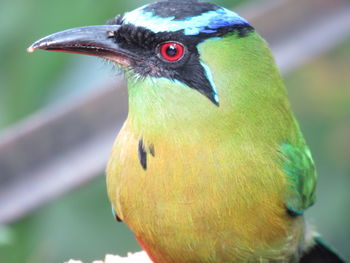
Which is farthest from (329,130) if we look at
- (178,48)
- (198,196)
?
(178,48)

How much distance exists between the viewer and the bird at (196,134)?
3453mm

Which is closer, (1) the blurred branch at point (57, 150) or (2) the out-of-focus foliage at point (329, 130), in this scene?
(1) the blurred branch at point (57, 150)

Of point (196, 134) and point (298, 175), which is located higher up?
point (196, 134)

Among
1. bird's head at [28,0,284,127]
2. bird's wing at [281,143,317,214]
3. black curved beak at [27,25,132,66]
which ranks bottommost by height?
bird's wing at [281,143,317,214]

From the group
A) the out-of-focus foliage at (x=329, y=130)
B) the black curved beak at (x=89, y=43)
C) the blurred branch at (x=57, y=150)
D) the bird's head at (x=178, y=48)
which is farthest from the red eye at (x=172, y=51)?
the out-of-focus foliage at (x=329, y=130)

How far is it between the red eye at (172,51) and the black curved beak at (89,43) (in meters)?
0.18

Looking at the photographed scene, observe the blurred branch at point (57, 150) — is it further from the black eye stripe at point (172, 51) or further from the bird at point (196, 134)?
the black eye stripe at point (172, 51)

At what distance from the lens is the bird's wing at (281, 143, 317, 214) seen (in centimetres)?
388

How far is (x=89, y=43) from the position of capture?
141 inches

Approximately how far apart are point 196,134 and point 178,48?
35 centimetres

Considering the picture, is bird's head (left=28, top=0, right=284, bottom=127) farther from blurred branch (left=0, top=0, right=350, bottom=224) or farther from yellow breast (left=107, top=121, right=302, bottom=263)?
blurred branch (left=0, top=0, right=350, bottom=224)

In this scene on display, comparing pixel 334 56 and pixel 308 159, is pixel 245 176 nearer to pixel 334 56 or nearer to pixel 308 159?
pixel 308 159

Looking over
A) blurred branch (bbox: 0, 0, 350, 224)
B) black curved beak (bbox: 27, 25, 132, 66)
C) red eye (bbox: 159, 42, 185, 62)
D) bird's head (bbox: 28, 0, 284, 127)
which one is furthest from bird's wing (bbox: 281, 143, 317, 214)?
blurred branch (bbox: 0, 0, 350, 224)

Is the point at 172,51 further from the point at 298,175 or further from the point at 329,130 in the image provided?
the point at 329,130
